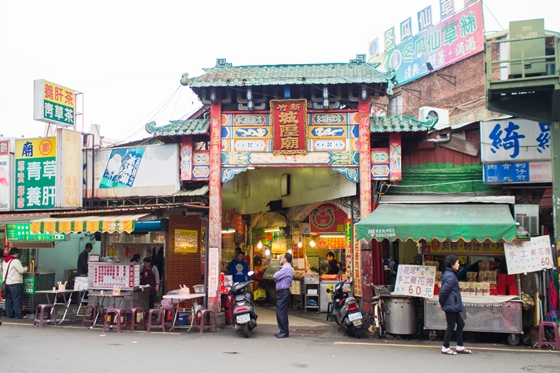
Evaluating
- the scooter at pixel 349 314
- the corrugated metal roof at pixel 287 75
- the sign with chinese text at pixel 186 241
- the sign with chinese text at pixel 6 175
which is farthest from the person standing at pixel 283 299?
the sign with chinese text at pixel 6 175

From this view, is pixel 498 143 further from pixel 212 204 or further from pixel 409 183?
pixel 212 204

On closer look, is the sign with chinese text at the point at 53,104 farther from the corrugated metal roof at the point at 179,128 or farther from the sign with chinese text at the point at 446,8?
the sign with chinese text at the point at 446,8

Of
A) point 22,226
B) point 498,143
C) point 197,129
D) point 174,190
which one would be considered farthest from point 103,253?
point 498,143

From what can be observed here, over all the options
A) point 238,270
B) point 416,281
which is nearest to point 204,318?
point 238,270

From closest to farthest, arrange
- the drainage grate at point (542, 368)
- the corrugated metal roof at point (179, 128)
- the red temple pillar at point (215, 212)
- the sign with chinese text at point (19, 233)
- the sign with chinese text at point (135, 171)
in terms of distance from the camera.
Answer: the drainage grate at point (542, 368), the red temple pillar at point (215, 212), the corrugated metal roof at point (179, 128), the sign with chinese text at point (135, 171), the sign with chinese text at point (19, 233)

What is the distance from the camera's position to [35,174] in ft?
Result: 53.8

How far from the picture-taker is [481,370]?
8945 mm

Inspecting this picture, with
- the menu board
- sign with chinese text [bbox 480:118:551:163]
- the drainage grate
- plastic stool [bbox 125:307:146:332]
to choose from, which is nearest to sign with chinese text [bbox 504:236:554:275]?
sign with chinese text [bbox 480:118:551:163]

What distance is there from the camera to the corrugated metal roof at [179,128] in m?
13.8

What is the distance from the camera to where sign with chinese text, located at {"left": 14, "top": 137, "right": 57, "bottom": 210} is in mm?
16078

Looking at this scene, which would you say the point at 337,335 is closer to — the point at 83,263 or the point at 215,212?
the point at 215,212

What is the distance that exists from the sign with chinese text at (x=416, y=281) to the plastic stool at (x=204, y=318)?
424 cm

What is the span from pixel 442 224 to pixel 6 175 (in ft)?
42.0

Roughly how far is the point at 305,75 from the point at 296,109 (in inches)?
35.6
